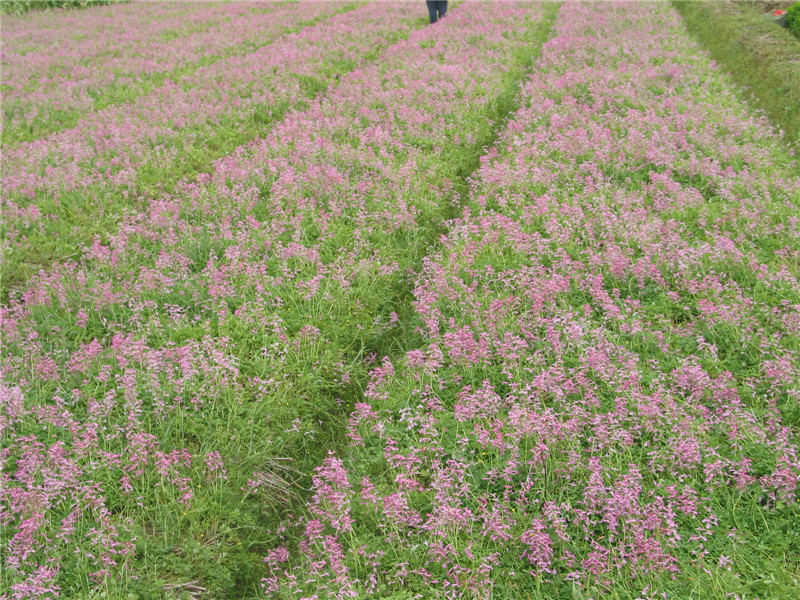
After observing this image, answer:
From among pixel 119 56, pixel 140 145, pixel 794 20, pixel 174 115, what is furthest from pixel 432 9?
pixel 140 145

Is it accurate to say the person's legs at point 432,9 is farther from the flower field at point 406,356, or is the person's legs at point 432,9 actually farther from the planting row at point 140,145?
the flower field at point 406,356

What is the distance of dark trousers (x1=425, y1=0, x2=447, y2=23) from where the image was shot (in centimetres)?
2822

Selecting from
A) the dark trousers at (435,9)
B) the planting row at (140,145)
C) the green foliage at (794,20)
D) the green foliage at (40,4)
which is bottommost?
the green foliage at (794,20)

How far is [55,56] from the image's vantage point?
77.0 feet

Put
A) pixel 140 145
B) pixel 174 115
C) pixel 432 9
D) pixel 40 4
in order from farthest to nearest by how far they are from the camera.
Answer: pixel 40 4 < pixel 432 9 < pixel 174 115 < pixel 140 145

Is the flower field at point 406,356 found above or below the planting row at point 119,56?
below

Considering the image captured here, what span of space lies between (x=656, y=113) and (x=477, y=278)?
8.58m

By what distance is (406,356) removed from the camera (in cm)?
716

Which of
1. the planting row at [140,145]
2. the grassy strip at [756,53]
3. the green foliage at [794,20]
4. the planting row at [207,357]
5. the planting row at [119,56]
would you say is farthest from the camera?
the green foliage at [794,20]

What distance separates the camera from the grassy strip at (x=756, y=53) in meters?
14.5

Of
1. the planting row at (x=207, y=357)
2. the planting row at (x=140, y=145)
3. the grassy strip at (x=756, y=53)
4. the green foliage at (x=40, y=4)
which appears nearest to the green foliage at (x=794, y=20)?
the grassy strip at (x=756, y=53)

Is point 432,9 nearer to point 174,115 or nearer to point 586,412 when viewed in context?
point 174,115

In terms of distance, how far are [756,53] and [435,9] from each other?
14504 mm

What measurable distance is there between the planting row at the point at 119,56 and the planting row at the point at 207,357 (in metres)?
7.05
